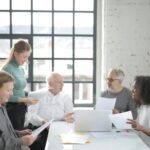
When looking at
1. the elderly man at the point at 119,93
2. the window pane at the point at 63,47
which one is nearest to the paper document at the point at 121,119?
the elderly man at the point at 119,93

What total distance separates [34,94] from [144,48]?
210cm

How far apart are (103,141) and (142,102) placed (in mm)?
662

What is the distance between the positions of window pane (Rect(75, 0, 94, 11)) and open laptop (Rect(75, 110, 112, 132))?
291 centimetres

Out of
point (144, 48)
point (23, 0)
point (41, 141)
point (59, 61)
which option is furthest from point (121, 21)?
point (41, 141)

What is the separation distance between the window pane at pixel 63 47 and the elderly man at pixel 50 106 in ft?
5.99

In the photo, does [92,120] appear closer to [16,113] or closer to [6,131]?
[6,131]

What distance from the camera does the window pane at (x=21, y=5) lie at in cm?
559

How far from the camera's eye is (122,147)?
2607 mm

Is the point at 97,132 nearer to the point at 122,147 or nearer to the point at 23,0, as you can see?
the point at 122,147

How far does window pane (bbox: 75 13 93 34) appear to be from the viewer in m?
5.66

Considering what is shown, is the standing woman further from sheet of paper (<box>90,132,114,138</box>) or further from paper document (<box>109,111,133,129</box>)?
paper document (<box>109,111,133,129</box>)

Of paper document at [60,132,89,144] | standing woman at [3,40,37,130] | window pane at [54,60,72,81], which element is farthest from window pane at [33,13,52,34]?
paper document at [60,132,89,144]

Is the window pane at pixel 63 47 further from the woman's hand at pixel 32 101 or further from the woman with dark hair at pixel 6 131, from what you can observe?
the woman with dark hair at pixel 6 131

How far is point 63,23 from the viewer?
565 cm
